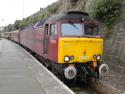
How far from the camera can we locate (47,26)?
Result: 17.6 meters

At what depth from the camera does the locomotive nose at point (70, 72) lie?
14.3 metres

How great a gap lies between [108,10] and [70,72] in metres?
6.92

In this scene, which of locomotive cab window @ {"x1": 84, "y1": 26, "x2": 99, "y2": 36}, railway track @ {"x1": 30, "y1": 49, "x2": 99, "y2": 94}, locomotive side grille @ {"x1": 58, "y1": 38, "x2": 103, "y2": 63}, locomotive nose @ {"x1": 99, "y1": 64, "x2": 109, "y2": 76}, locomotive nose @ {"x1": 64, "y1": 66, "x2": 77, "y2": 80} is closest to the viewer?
locomotive nose @ {"x1": 64, "y1": 66, "x2": 77, "y2": 80}

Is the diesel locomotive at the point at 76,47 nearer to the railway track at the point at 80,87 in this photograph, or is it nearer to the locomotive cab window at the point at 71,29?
the locomotive cab window at the point at 71,29

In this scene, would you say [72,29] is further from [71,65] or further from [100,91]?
[100,91]

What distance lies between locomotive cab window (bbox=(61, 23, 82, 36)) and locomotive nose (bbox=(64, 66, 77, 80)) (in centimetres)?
150

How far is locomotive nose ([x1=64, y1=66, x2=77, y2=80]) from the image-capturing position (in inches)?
562

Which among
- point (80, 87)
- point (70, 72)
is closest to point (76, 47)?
point (70, 72)

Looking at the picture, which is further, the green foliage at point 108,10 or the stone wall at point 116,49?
the green foliage at point 108,10

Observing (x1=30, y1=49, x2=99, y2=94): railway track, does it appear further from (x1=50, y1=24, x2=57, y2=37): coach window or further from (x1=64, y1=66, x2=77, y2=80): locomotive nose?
(x1=50, y1=24, x2=57, y2=37): coach window

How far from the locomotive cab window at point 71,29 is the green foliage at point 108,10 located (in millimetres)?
5018

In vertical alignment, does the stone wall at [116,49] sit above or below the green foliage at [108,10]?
below

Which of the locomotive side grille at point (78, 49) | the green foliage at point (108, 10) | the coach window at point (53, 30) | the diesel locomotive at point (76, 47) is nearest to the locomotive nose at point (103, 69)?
the diesel locomotive at point (76, 47)

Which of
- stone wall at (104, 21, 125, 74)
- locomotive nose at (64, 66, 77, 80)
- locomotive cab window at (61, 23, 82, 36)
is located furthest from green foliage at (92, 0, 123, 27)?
locomotive nose at (64, 66, 77, 80)
